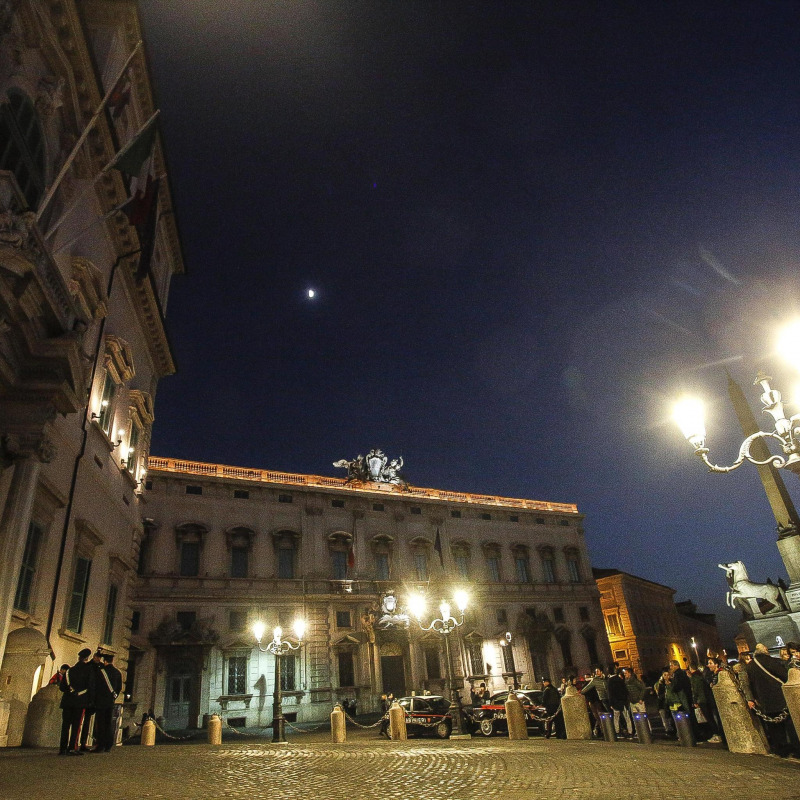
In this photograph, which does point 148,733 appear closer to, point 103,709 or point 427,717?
point 103,709

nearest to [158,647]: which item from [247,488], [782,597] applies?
[247,488]

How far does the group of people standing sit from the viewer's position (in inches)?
329

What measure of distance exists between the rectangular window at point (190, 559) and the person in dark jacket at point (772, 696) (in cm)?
2792

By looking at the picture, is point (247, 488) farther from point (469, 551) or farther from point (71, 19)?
point (71, 19)

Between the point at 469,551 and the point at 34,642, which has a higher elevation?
the point at 469,551

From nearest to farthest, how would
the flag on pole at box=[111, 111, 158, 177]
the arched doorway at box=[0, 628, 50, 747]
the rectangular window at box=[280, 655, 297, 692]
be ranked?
1. the arched doorway at box=[0, 628, 50, 747]
2. the flag on pole at box=[111, 111, 158, 177]
3. the rectangular window at box=[280, 655, 297, 692]

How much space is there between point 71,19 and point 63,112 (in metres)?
1.77

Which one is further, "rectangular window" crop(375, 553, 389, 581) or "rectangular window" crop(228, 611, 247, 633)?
"rectangular window" crop(375, 553, 389, 581)

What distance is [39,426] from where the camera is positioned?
9.70m

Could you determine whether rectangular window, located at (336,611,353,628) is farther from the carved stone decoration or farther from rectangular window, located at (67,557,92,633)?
rectangular window, located at (67,557,92,633)

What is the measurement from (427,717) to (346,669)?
46.3 feet

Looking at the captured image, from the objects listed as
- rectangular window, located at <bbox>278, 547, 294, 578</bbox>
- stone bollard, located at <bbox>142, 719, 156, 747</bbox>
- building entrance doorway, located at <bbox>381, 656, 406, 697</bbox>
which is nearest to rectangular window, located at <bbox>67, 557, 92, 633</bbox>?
stone bollard, located at <bbox>142, 719, 156, 747</bbox>

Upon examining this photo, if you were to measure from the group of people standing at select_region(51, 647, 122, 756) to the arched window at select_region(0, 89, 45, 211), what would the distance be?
8.32m

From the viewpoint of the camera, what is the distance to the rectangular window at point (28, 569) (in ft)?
33.4
